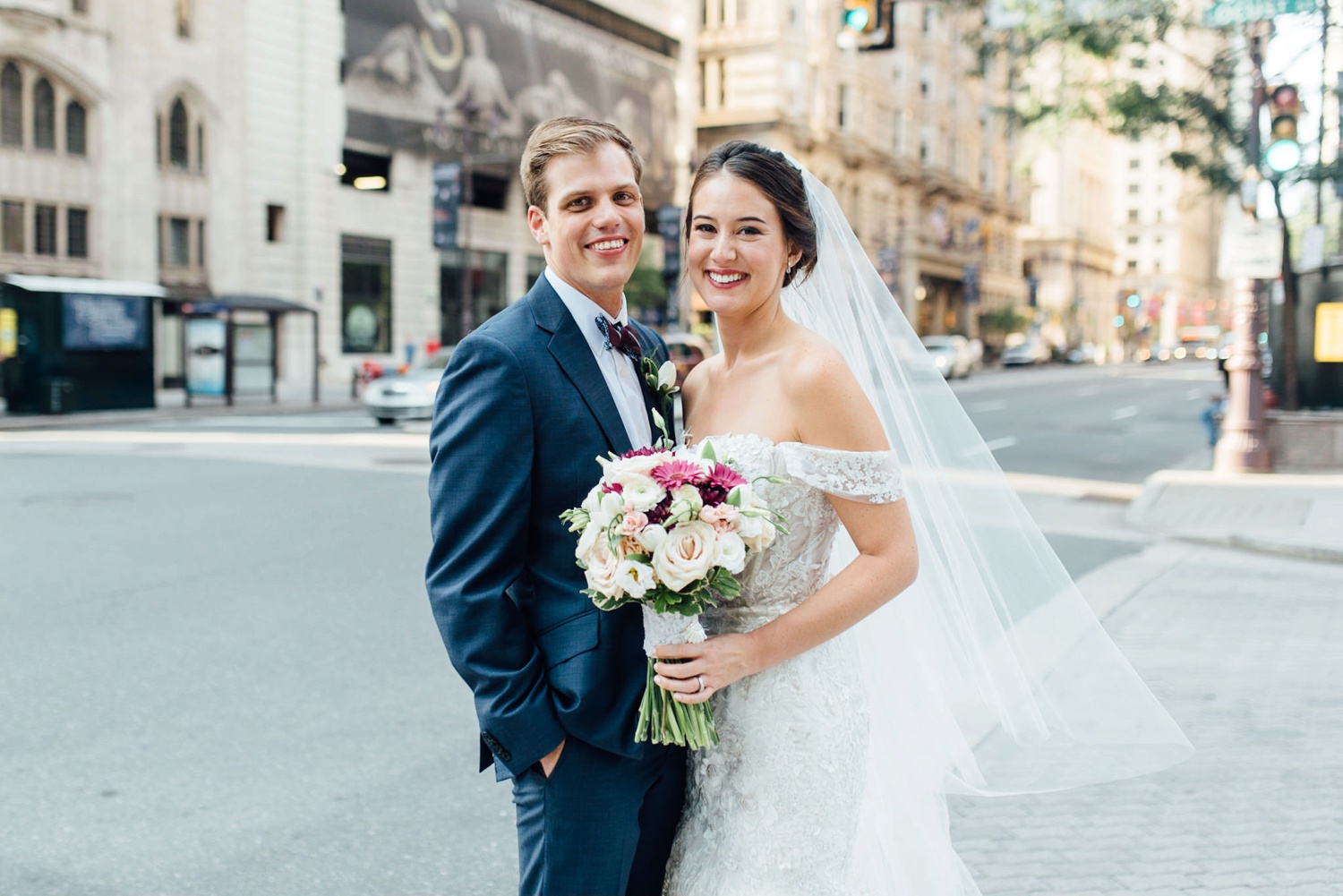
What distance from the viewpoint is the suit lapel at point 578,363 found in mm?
2424

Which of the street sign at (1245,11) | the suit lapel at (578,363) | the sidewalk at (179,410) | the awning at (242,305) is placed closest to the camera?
the suit lapel at (578,363)

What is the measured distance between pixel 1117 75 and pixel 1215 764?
788 inches

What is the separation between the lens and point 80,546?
9375mm

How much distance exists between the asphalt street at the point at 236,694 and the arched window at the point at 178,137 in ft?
76.2

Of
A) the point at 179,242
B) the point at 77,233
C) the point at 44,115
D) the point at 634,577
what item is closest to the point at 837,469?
the point at 634,577

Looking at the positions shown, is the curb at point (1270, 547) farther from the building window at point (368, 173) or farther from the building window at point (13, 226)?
the building window at point (368, 173)

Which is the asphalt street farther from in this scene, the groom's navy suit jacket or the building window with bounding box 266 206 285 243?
the building window with bounding box 266 206 285 243

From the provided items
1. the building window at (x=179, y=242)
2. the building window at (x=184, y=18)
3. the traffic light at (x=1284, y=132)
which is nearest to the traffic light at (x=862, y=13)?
the traffic light at (x=1284, y=132)

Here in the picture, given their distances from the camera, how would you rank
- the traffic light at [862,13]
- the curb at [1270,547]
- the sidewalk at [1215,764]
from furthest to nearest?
the traffic light at [862,13] → the curb at [1270,547] → the sidewalk at [1215,764]

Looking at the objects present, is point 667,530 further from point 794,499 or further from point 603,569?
point 794,499

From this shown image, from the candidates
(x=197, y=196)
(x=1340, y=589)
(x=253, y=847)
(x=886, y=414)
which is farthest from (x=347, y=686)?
(x=197, y=196)

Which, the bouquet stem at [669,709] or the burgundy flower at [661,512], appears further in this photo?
the bouquet stem at [669,709]

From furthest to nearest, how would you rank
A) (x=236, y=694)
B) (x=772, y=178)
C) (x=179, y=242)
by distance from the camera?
(x=179, y=242) → (x=236, y=694) → (x=772, y=178)

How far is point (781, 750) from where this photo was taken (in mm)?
2570
